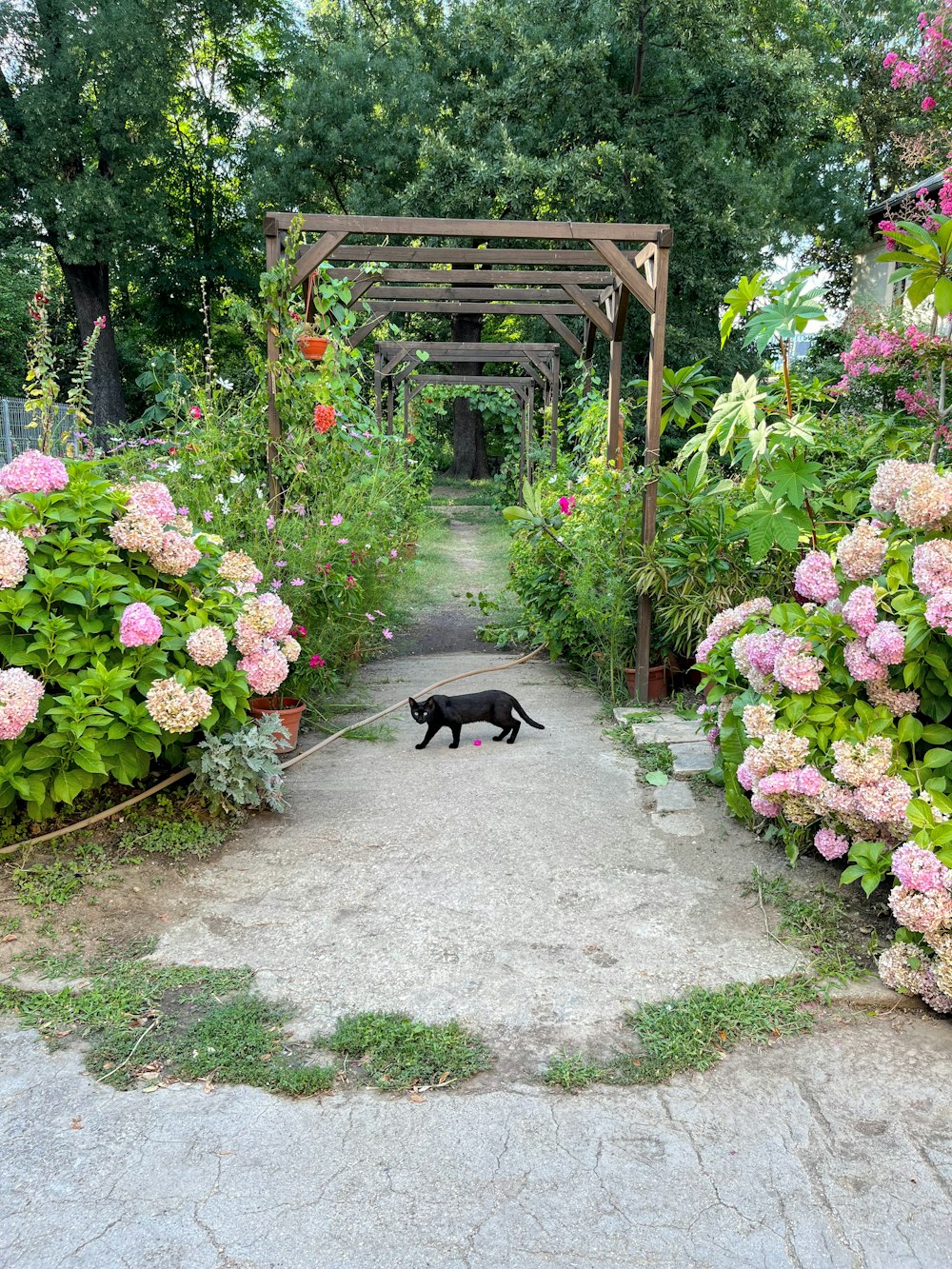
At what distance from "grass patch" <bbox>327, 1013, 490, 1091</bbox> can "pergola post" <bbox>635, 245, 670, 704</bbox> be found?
343cm

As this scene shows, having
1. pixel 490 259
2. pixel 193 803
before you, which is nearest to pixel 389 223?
pixel 490 259

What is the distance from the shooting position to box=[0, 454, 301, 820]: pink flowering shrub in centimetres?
300

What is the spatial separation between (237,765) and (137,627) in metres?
0.73

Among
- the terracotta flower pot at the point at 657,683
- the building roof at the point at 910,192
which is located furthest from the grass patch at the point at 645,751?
the building roof at the point at 910,192

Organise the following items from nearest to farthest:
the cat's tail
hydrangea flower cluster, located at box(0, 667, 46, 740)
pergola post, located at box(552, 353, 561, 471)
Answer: hydrangea flower cluster, located at box(0, 667, 46, 740), the cat's tail, pergola post, located at box(552, 353, 561, 471)

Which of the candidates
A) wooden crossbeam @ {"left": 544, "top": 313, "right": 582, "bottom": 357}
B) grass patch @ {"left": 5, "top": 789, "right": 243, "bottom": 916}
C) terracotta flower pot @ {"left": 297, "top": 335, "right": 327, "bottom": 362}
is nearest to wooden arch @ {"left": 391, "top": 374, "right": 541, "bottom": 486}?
wooden crossbeam @ {"left": 544, "top": 313, "right": 582, "bottom": 357}

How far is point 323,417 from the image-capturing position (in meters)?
5.46

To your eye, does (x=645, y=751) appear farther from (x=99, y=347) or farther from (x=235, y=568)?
(x=99, y=347)

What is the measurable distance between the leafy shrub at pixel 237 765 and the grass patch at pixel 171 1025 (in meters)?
0.87

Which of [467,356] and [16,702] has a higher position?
[467,356]

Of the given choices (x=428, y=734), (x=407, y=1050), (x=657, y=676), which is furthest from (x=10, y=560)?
(x=657, y=676)

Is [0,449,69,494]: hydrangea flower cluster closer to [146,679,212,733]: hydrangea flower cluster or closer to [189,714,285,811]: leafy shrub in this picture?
[146,679,212,733]: hydrangea flower cluster

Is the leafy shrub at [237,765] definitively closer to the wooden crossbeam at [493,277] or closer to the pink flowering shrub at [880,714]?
the pink flowering shrub at [880,714]

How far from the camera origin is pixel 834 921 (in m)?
2.92
